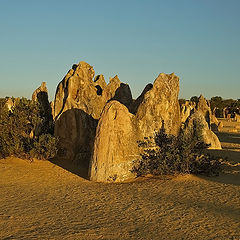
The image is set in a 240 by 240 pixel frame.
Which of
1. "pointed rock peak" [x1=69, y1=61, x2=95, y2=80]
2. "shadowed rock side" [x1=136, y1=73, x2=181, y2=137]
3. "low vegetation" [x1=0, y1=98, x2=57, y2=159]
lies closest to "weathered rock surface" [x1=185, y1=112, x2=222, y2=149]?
"shadowed rock side" [x1=136, y1=73, x2=181, y2=137]

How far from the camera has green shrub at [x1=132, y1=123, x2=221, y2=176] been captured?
11.6 meters

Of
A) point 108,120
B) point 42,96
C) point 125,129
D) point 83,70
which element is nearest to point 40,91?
point 42,96

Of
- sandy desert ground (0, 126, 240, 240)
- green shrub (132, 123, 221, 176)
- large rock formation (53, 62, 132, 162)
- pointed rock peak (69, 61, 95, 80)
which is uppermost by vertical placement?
pointed rock peak (69, 61, 95, 80)

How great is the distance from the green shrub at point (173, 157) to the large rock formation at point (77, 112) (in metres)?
3.48

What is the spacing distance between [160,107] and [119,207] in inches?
238

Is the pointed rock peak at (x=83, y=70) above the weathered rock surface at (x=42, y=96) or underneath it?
above

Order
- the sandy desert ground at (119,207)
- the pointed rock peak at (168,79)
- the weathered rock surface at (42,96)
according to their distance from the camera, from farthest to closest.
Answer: the weathered rock surface at (42,96)
the pointed rock peak at (168,79)
the sandy desert ground at (119,207)

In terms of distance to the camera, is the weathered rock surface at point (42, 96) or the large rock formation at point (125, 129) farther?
the weathered rock surface at point (42, 96)

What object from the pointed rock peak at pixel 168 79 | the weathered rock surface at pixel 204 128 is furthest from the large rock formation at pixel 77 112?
the weathered rock surface at pixel 204 128

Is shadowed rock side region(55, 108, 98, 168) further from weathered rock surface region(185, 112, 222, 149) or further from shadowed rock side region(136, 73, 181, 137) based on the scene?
weathered rock surface region(185, 112, 222, 149)

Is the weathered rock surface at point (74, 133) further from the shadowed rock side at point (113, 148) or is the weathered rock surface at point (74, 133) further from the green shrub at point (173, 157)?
the green shrub at point (173, 157)

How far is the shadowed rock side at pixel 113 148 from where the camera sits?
1113 cm

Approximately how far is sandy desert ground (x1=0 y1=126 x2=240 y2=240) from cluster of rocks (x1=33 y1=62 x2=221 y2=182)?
1081 millimetres

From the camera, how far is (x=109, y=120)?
37.4 feet
